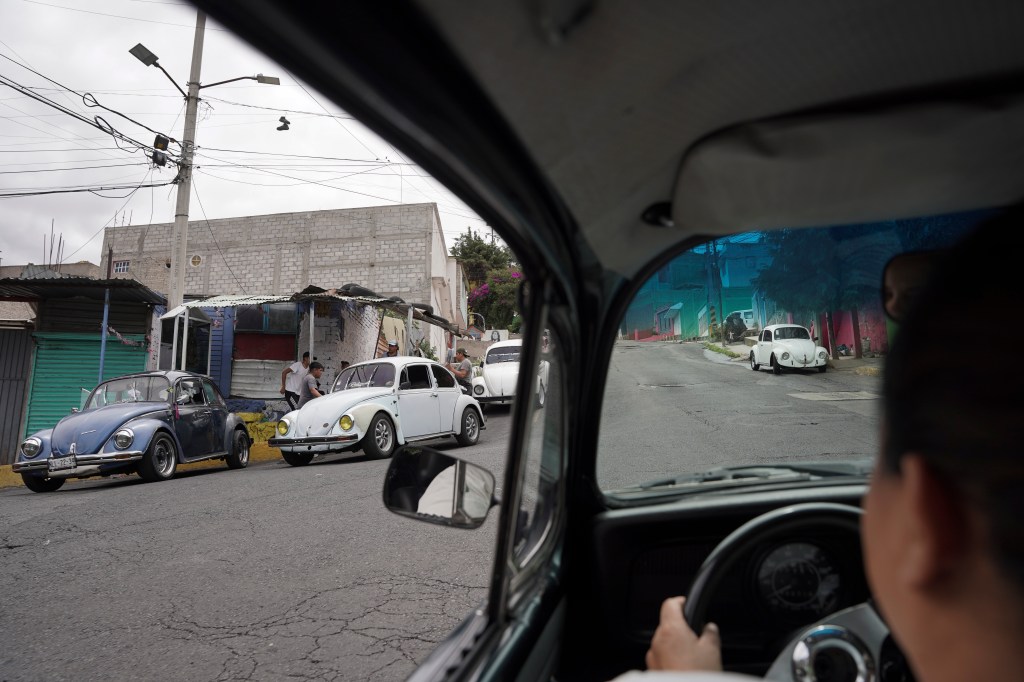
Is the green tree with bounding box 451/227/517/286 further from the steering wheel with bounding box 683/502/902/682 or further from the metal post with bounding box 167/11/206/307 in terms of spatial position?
the steering wheel with bounding box 683/502/902/682

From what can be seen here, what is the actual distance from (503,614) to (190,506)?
6463 mm

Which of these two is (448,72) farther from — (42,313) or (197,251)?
(197,251)

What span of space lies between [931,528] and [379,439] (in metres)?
9.95

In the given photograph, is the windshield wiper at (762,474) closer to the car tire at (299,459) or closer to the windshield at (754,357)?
the windshield at (754,357)

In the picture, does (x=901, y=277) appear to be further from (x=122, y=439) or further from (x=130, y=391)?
(x=130, y=391)

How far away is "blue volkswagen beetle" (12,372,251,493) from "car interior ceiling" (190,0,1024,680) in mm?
8923

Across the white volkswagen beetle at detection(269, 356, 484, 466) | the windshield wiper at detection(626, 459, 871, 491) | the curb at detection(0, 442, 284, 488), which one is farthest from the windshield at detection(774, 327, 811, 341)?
the curb at detection(0, 442, 284, 488)

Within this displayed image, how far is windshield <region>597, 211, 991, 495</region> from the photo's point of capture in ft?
5.03

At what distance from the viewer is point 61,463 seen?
8242 mm

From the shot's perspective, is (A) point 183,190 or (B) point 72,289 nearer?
(A) point 183,190

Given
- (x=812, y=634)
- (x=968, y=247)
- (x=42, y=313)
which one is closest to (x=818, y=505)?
(x=812, y=634)

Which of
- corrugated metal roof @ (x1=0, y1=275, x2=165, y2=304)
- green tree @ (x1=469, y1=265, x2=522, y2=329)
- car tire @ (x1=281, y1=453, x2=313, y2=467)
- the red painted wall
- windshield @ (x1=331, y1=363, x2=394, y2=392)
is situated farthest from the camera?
green tree @ (x1=469, y1=265, x2=522, y2=329)

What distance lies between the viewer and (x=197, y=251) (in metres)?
28.6

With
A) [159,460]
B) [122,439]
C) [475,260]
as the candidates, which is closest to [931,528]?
[122,439]
